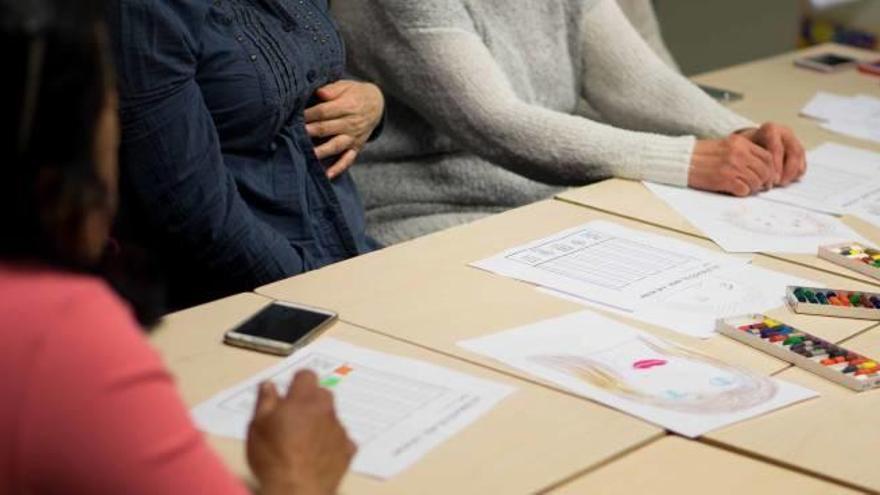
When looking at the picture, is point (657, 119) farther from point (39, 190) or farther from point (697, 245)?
point (39, 190)

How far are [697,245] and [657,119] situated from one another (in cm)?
64

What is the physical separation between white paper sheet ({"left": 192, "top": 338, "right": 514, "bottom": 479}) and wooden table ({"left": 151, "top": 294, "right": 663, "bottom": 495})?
0.01 meters

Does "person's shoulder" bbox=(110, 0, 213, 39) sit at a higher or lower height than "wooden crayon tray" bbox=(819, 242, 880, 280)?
higher

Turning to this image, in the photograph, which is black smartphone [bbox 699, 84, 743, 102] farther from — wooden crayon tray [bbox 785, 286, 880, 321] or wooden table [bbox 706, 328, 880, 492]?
wooden table [bbox 706, 328, 880, 492]

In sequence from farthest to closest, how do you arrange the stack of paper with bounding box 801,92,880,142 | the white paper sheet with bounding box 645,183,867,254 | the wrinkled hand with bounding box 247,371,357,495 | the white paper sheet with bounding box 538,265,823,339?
the stack of paper with bounding box 801,92,880,142 < the white paper sheet with bounding box 645,183,867,254 < the white paper sheet with bounding box 538,265,823,339 < the wrinkled hand with bounding box 247,371,357,495

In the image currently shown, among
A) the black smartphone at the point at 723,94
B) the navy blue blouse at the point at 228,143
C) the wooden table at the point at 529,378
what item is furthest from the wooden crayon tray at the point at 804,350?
the black smartphone at the point at 723,94

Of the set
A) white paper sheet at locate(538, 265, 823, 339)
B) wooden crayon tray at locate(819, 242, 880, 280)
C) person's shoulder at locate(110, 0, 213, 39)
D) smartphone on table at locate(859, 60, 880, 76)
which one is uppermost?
person's shoulder at locate(110, 0, 213, 39)

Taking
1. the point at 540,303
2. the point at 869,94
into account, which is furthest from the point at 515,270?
the point at 869,94

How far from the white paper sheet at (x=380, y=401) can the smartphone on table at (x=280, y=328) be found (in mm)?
15

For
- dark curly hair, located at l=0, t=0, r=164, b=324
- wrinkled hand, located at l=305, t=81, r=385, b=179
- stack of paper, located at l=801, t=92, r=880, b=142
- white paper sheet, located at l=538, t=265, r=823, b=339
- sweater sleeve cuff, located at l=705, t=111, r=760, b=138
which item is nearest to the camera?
dark curly hair, located at l=0, t=0, r=164, b=324

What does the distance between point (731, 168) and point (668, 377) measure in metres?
0.71

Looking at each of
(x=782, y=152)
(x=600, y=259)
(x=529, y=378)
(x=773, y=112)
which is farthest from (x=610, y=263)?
(x=773, y=112)

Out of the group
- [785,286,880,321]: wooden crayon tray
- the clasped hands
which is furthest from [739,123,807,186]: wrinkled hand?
[785,286,880,321]: wooden crayon tray

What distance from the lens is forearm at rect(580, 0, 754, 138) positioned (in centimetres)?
239
